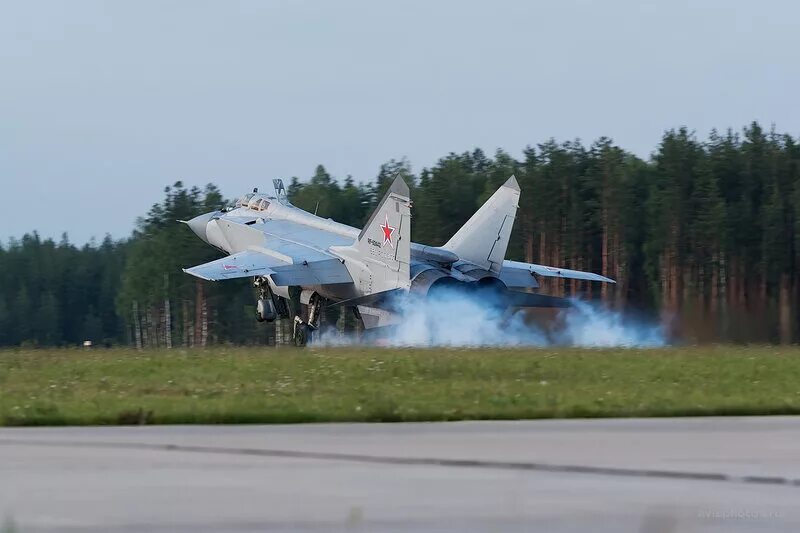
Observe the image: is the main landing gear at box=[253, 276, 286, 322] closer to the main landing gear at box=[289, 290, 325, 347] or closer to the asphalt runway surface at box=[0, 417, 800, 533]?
the main landing gear at box=[289, 290, 325, 347]

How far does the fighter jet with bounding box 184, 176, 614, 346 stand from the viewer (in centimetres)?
3175

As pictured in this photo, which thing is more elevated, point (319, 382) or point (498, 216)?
point (498, 216)

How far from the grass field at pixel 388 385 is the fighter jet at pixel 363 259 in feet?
25.5

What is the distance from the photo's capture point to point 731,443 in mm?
10703

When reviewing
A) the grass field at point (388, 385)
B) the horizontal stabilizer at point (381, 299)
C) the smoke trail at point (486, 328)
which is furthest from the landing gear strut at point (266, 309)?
the grass field at point (388, 385)

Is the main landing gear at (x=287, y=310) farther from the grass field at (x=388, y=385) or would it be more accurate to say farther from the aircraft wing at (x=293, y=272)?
the grass field at (x=388, y=385)

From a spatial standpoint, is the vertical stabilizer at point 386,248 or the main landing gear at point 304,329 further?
the main landing gear at point 304,329

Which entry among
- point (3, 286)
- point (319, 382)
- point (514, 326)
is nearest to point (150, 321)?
point (3, 286)

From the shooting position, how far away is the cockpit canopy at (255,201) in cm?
3894

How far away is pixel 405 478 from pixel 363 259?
2484cm

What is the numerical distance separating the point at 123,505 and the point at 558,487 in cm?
273

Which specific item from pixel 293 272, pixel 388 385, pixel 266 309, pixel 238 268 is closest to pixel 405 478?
pixel 388 385

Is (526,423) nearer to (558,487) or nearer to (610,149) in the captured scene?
(558,487)

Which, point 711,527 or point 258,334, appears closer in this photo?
point 711,527
